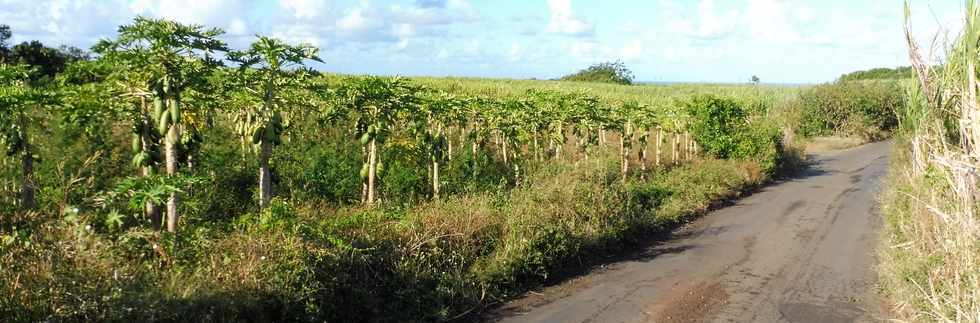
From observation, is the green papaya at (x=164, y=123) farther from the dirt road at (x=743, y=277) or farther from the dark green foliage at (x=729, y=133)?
the dark green foliage at (x=729, y=133)

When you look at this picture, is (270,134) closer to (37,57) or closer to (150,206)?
(150,206)

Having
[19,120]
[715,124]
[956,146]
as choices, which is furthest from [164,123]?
[715,124]

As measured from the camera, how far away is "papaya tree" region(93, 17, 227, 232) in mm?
6988

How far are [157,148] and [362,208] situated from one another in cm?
332

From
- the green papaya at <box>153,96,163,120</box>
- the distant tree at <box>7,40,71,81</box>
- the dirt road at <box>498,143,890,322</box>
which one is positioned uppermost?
the distant tree at <box>7,40,71,81</box>

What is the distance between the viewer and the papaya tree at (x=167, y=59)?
6.99 m

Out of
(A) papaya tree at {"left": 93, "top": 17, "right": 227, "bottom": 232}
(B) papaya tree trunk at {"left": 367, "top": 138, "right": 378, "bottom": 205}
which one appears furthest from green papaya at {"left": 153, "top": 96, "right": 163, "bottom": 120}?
(B) papaya tree trunk at {"left": 367, "top": 138, "right": 378, "bottom": 205}

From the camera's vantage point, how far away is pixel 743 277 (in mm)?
10961

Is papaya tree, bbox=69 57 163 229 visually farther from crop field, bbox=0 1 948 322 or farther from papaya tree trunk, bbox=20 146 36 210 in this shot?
papaya tree trunk, bbox=20 146 36 210

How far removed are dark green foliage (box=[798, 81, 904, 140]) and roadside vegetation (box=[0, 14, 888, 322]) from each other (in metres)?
21.6

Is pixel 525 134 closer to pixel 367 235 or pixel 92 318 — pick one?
pixel 367 235

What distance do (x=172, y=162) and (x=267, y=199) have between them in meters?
1.33

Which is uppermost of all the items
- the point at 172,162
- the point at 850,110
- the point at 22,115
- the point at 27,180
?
the point at 22,115

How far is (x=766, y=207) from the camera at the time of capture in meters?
17.0
